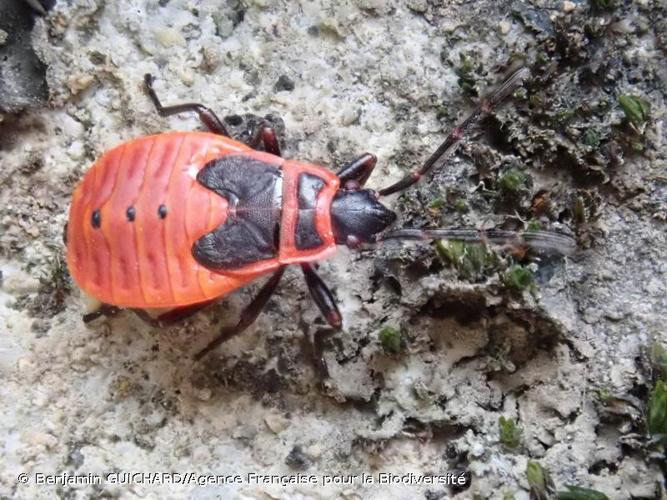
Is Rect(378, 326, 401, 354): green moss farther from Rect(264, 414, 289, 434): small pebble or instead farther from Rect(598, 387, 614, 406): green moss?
Rect(598, 387, 614, 406): green moss

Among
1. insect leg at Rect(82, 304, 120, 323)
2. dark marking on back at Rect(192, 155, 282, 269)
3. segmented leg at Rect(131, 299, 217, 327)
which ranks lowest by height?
insect leg at Rect(82, 304, 120, 323)

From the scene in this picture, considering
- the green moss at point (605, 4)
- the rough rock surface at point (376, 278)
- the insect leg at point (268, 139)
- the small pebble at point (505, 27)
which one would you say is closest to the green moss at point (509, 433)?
the rough rock surface at point (376, 278)

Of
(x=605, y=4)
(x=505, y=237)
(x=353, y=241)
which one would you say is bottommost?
(x=353, y=241)

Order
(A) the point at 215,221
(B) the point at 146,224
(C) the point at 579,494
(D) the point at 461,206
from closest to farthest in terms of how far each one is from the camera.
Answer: (C) the point at 579,494 → (B) the point at 146,224 → (A) the point at 215,221 → (D) the point at 461,206

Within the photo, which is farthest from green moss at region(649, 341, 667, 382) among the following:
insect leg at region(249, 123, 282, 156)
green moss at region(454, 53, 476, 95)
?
insect leg at region(249, 123, 282, 156)

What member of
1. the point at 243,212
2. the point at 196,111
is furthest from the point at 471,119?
the point at 196,111

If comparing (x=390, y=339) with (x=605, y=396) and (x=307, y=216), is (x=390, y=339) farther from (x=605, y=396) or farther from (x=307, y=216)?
(x=605, y=396)
